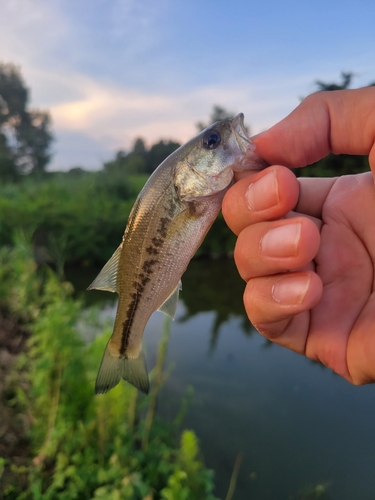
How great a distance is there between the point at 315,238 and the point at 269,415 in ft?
16.6

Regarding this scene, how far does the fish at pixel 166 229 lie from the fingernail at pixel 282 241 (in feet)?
1.09

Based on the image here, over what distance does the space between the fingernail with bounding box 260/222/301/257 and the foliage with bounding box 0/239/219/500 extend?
6.05ft

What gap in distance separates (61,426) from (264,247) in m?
2.88

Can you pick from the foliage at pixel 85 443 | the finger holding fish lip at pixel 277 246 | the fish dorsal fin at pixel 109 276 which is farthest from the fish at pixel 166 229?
the foliage at pixel 85 443

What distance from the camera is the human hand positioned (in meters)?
1.53

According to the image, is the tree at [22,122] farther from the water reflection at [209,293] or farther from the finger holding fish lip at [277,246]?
the finger holding fish lip at [277,246]

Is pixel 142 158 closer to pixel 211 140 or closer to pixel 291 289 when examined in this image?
pixel 211 140

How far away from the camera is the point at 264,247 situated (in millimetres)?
1572

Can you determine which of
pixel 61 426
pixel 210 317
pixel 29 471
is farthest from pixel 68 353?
pixel 210 317

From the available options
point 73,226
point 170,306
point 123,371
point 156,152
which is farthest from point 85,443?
point 156,152

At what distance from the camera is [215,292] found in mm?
11828

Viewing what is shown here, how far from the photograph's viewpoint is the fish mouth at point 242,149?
1.65 m

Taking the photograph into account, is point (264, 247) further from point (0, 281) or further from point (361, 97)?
point (0, 281)

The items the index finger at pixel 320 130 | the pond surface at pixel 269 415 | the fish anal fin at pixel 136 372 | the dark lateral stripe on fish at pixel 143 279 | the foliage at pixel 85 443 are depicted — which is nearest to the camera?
the index finger at pixel 320 130
